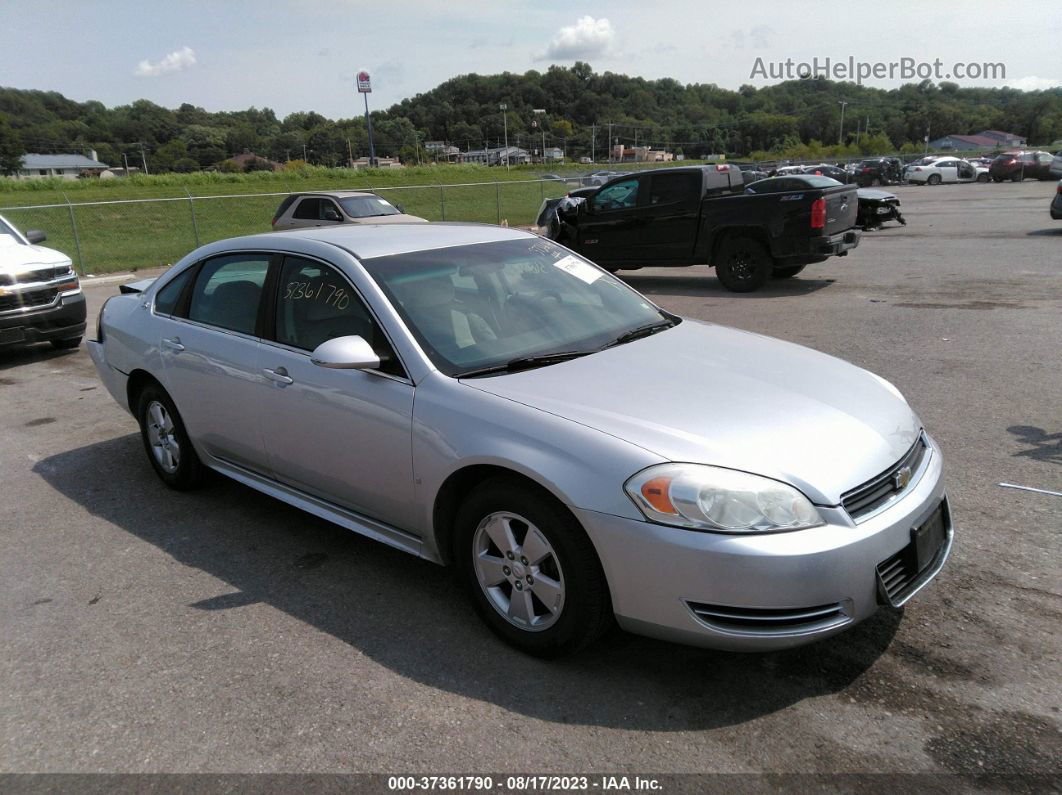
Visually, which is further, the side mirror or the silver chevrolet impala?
the side mirror

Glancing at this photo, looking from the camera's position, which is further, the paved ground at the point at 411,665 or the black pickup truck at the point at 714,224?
the black pickup truck at the point at 714,224

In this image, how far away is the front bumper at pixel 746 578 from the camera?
2.62 metres

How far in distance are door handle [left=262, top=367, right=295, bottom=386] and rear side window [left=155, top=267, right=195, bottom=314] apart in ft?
4.14

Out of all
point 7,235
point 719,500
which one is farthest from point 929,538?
point 7,235

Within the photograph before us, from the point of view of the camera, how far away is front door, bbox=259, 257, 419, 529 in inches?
138

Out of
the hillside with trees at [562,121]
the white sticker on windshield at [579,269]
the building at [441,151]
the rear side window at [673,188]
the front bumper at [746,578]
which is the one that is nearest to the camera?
the front bumper at [746,578]

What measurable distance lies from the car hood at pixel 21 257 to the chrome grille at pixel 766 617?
895 centimetres

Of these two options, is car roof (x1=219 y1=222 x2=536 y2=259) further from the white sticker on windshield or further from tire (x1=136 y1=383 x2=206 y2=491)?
tire (x1=136 y1=383 x2=206 y2=491)

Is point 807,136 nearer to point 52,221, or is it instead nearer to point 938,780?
point 52,221

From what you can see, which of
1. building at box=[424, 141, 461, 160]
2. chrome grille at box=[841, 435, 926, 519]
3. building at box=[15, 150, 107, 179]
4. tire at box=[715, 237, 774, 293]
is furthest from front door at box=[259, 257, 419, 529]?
building at box=[424, 141, 461, 160]

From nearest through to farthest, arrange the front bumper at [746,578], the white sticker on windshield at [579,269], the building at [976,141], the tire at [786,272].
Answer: the front bumper at [746,578] < the white sticker on windshield at [579,269] < the tire at [786,272] < the building at [976,141]

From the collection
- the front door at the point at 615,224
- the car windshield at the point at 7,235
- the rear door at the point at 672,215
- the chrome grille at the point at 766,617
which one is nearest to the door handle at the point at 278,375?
the chrome grille at the point at 766,617

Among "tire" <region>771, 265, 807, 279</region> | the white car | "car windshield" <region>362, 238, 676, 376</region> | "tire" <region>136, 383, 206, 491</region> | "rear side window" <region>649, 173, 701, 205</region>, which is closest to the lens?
"car windshield" <region>362, 238, 676, 376</region>

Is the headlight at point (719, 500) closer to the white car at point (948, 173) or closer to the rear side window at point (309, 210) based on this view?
the rear side window at point (309, 210)
